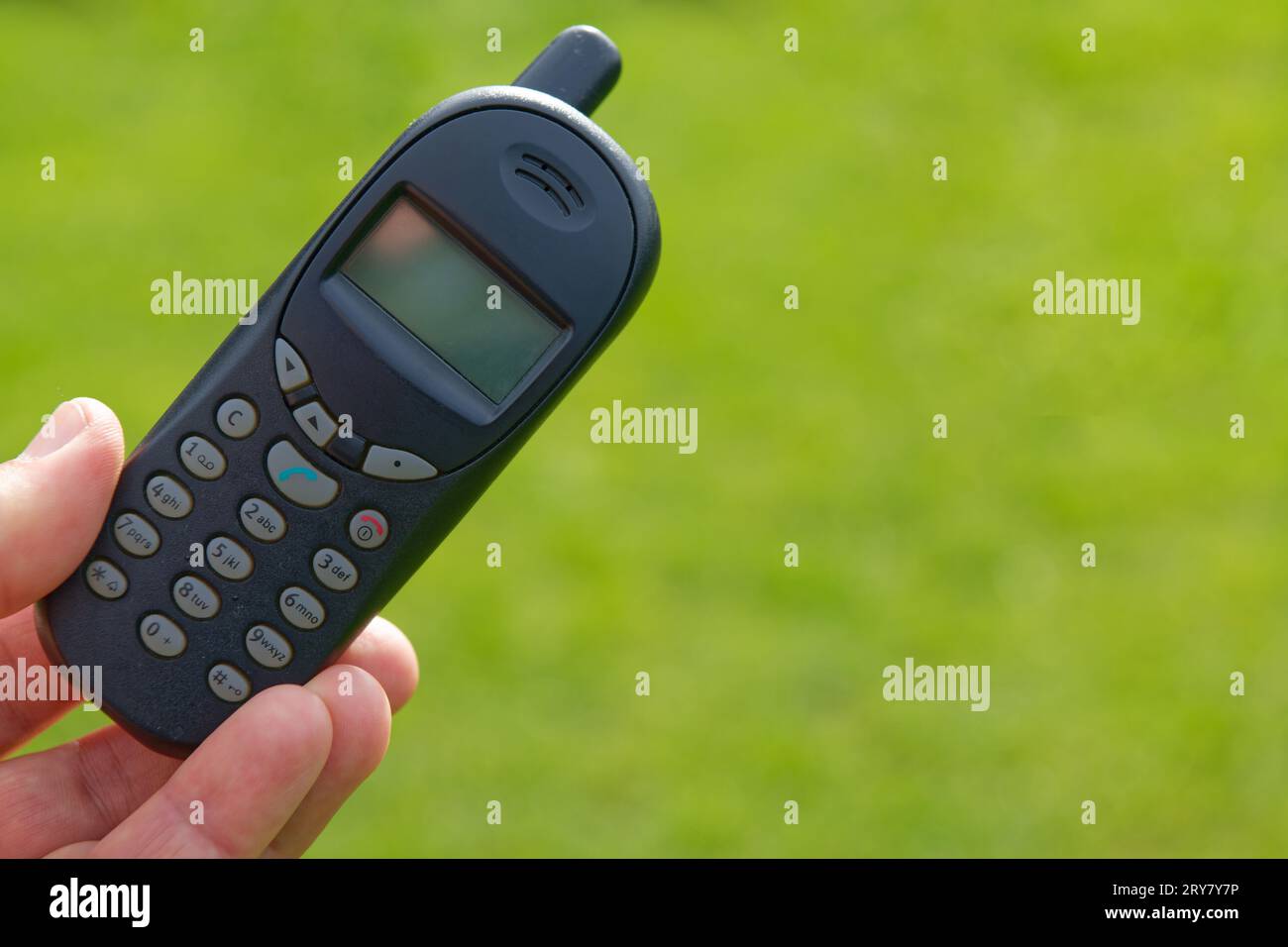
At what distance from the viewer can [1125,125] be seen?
3.78 meters

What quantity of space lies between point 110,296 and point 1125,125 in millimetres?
2479

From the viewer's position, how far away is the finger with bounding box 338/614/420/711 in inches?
62.6

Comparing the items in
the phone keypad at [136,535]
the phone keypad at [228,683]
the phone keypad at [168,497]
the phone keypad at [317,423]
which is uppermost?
the phone keypad at [317,423]

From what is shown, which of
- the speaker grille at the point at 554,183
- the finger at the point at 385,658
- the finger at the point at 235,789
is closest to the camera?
the finger at the point at 235,789

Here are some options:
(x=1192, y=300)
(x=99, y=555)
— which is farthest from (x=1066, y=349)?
(x=99, y=555)

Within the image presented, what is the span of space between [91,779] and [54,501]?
0.33 meters

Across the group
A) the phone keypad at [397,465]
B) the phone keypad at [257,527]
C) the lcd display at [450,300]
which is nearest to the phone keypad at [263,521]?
the phone keypad at [257,527]

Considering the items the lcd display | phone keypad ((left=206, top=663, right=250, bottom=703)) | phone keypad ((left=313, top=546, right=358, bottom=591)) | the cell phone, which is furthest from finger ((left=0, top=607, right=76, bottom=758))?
the lcd display

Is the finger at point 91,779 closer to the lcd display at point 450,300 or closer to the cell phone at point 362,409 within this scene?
the cell phone at point 362,409

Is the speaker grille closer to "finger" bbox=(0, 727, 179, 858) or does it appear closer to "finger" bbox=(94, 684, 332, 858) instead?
"finger" bbox=(94, 684, 332, 858)

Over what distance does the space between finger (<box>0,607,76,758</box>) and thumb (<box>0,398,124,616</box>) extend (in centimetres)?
20

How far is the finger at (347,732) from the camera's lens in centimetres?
142

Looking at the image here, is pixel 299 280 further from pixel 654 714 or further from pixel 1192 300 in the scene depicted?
pixel 1192 300

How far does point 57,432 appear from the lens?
1.48 m
